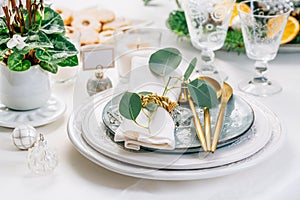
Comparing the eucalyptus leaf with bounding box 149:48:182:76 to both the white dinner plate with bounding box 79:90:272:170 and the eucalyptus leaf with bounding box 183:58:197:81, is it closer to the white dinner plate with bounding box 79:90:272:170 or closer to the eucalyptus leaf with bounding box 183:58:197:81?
the eucalyptus leaf with bounding box 183:58:197:81

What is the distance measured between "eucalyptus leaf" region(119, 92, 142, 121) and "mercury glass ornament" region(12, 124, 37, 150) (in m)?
0.21

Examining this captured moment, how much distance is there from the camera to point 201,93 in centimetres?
113

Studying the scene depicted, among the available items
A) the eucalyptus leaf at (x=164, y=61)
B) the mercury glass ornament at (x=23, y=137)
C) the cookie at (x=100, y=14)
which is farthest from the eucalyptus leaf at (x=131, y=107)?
the cookie at (x=100, y=14)

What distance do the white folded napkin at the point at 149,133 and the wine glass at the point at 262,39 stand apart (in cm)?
45

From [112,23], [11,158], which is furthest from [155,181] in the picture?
[112,23]

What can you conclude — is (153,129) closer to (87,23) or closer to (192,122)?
(192,122)

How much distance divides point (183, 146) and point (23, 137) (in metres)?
0.34

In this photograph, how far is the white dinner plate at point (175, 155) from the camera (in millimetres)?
1032

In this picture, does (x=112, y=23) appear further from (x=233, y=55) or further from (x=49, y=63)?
(x=49, y=63)

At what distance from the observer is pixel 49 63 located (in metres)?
1.23

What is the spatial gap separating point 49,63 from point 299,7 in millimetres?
845

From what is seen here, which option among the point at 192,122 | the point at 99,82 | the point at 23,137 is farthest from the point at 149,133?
the point at 99,82

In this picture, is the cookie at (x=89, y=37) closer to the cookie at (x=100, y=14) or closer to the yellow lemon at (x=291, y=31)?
the cookie at (x=100, y=14)

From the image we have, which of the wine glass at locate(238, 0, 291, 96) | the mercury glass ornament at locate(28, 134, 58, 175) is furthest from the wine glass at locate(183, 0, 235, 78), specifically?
the mercury glass ornament at locate(28, 134, 58, 175)
